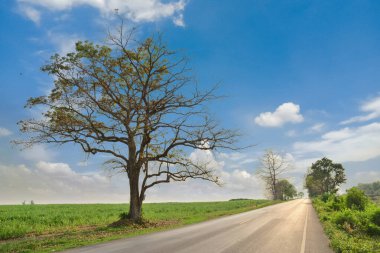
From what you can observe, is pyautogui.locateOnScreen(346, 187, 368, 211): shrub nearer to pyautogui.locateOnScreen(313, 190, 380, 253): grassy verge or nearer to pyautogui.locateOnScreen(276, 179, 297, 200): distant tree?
pyautogui.locateOnScreen(313, 190, 380, 253): grassy verge

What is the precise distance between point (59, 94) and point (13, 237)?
10478 millimetres

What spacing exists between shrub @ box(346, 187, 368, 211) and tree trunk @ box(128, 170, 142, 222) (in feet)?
62.8

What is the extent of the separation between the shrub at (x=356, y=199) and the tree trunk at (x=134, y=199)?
753 inches

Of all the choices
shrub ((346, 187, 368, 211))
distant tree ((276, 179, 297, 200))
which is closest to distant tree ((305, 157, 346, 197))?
distant tree ((276, 179, 297, 200))

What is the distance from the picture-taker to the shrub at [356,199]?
31.0 meters

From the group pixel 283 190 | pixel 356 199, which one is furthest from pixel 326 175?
pixel 356 199

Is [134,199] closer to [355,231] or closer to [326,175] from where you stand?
[355,231]

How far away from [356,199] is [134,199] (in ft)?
67.1

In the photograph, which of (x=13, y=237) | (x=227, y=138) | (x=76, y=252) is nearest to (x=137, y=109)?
(x=227, y=138)

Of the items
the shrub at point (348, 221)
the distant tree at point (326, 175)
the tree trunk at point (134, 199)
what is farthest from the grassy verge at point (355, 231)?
the distant tree at point (326, 175)

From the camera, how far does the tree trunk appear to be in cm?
2717

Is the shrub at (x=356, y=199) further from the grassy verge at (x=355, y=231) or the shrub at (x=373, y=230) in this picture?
the shrub at (x=373, y=230)

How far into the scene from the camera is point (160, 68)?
94.8ft

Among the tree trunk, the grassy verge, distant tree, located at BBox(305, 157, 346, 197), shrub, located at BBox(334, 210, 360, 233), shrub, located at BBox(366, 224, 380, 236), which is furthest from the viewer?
distant tree, located at BBox(305, 157, 346, 197)
